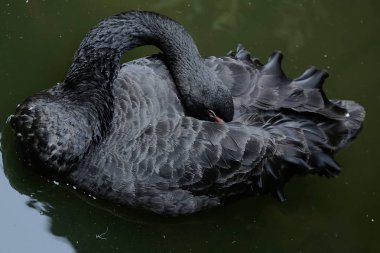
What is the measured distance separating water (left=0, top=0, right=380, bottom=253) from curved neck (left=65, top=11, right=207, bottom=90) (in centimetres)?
40

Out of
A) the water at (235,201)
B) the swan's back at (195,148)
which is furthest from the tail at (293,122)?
the water at (235,201)

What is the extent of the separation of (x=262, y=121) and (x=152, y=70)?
69cm

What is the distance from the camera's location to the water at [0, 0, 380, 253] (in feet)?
11.7

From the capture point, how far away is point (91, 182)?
3447 mm

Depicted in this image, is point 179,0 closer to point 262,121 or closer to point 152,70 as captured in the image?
point 152,70

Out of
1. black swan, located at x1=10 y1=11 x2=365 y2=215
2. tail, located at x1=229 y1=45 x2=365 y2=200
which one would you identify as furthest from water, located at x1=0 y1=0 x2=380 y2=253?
tail, located at x1=229 y1=45 x2=365 y2=200

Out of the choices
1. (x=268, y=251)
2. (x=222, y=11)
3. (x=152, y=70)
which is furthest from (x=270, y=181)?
(x=222, y=11)

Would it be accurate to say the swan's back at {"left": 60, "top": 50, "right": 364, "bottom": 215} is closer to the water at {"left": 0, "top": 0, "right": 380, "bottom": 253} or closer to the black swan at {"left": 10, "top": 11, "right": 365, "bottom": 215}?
the black swan at {"left": 10, "top": 11, "right": 365, "bottom": 215}

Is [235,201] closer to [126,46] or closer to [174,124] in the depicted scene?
[174,124]

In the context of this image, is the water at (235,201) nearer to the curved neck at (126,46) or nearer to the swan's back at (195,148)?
the swan's back at (195,148)

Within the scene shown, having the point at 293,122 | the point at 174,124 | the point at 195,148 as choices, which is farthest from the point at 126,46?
the point at 293,122

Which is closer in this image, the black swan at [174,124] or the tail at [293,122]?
the black swan at [174,124]

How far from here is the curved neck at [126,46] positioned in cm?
367

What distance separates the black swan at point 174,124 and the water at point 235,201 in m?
0.18
